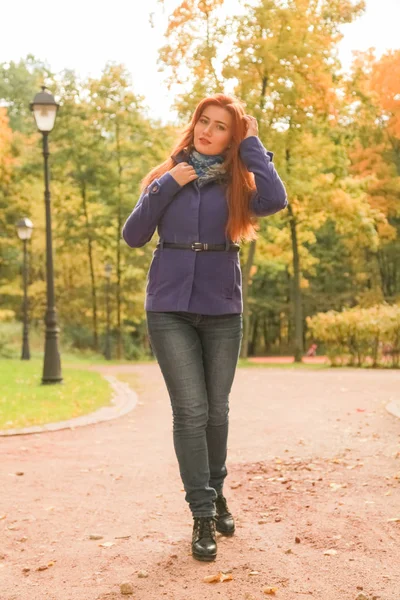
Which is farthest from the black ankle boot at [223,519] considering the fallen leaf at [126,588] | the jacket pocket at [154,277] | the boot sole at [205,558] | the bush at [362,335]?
the bush at [362,335]

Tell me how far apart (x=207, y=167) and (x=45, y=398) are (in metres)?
8.37

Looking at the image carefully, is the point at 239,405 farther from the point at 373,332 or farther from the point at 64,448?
the point at 373,332

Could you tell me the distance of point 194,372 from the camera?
13.4ft

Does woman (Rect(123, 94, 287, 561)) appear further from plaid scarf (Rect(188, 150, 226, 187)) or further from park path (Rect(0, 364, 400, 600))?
park path (Rect(0, 364, 400, 600))

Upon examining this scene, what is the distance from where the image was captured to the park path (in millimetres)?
3604

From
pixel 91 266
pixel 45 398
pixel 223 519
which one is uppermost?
pixel 91 266

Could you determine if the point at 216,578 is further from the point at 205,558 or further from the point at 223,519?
the point at 223,519

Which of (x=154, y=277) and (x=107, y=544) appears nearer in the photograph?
(x=154, y=277)

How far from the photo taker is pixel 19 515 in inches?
195

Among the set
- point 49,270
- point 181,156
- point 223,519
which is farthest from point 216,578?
point 49,270

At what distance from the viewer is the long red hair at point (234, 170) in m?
4.09

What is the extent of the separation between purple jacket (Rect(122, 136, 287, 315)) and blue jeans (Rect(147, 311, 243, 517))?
0.10 m

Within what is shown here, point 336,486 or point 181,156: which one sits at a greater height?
point 181,156

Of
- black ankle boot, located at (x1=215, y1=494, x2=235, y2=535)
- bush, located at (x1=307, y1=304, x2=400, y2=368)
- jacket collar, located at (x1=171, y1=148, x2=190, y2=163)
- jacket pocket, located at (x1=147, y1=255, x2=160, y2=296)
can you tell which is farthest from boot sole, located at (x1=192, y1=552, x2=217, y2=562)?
bush, located at (x1=307, y1=304, x2=400, y2=368)
